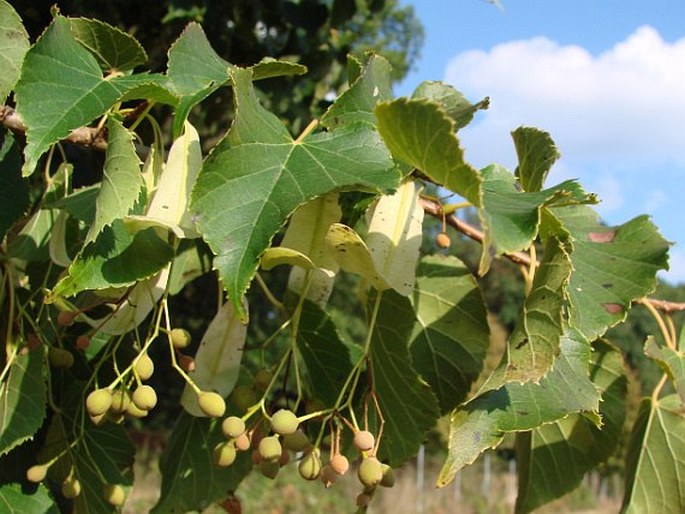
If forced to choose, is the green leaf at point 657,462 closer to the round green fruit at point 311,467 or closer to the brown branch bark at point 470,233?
the brown branch bark at point 470,233

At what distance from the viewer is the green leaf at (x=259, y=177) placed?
2.04ft

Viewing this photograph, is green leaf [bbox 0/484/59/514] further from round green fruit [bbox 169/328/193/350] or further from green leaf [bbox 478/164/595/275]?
green leaf [bbox 478/164/595/275]

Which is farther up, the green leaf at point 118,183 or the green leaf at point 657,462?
the green leaf at point 118,183

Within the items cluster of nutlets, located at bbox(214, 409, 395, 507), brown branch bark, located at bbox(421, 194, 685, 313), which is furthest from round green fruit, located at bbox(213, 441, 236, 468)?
brown branch bark, located at bbox(421, 194, 685, 313)

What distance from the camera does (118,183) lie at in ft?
2.27

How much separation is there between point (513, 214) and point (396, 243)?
14 cm

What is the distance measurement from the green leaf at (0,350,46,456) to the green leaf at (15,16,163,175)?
0.90 feet

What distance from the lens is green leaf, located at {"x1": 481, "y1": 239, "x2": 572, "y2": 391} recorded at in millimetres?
671

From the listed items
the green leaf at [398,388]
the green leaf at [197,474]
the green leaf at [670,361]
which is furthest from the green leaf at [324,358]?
the green leaf at [670,361]

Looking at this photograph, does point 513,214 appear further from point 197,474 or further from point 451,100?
point 197,474

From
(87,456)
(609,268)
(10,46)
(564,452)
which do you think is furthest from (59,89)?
(564,452)

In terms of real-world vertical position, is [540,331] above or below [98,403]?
above

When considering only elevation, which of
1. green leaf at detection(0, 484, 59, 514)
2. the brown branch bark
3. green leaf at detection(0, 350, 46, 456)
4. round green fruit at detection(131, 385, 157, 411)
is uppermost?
the brown branch bark

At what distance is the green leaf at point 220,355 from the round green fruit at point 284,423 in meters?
0.11
